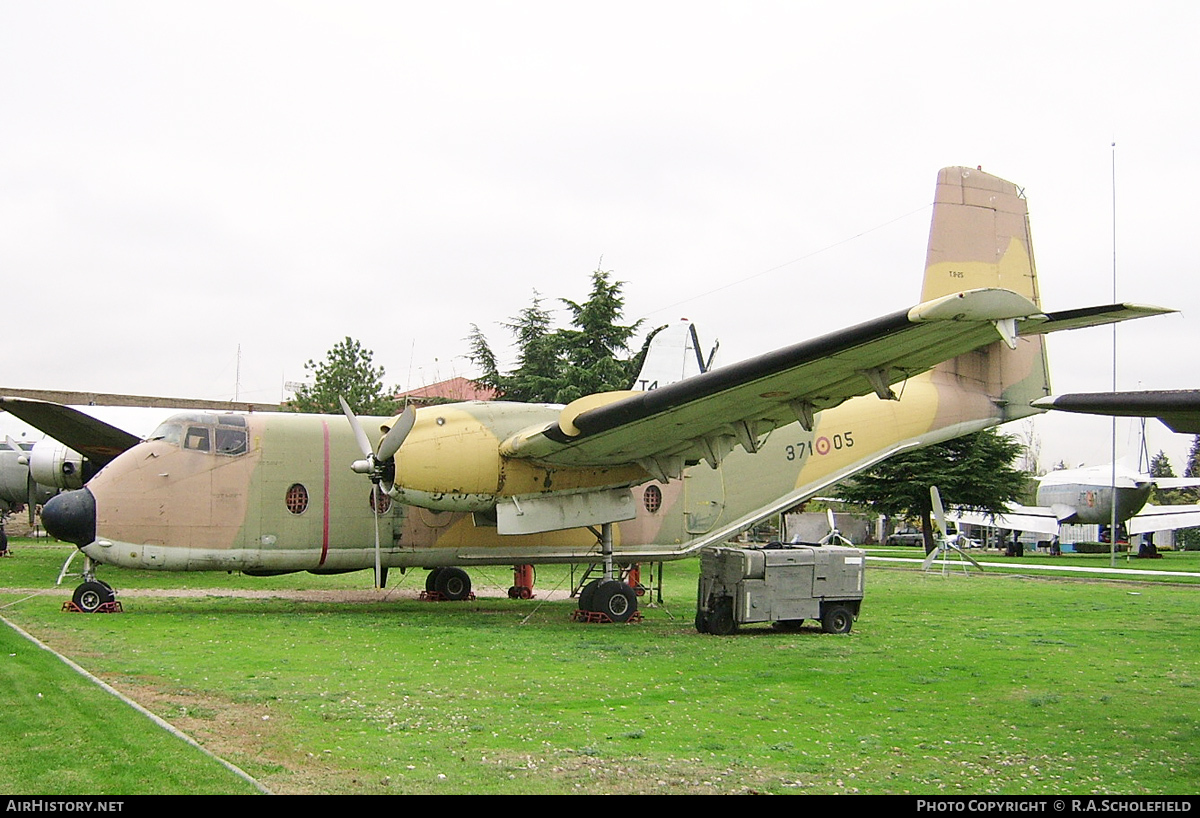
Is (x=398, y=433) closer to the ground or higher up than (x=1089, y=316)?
closer to the ground

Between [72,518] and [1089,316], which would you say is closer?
[1089,316]

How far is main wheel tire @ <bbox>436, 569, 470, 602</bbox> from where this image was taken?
1817cm

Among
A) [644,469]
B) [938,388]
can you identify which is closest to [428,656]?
[644,469]

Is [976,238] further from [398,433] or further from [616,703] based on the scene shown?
[616,703]

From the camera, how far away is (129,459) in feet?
45.6

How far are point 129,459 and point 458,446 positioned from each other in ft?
16.0

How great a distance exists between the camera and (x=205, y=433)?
14.4 meters

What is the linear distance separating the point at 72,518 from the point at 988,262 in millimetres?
15101

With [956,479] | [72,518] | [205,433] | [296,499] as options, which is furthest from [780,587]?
[956,479]

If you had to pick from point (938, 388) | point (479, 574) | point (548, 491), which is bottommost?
point (479, 574)

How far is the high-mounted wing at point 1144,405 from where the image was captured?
5.53m

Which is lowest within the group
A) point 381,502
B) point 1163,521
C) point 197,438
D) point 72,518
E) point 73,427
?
point 1163,521

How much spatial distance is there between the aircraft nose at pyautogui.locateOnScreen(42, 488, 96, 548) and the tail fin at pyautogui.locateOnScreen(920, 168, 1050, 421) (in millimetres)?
13732
